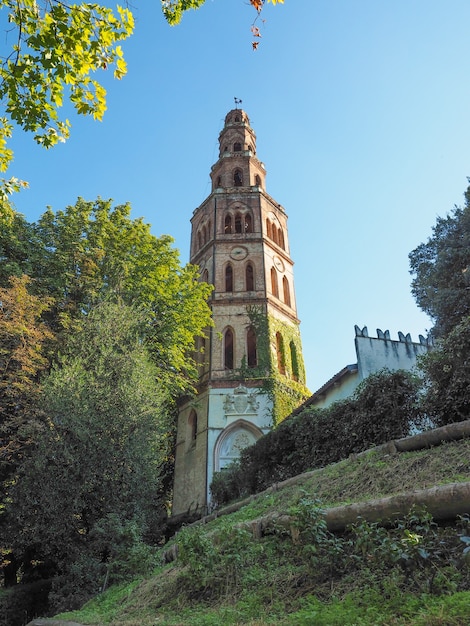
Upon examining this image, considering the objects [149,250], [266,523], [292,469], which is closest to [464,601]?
[266,523]

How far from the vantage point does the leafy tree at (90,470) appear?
37.9 feet

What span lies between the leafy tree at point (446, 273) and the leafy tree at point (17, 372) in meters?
12.7

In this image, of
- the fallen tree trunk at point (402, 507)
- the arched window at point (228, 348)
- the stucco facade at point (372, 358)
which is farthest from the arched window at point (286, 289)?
the fallen tree trunk at point (402, 507)

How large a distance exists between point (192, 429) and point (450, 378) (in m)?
15.9

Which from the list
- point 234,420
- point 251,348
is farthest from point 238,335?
point 234,420

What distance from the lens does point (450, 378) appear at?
351 inches

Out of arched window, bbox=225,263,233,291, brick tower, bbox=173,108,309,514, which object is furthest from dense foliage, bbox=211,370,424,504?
arched window, bbox=225,263,233,291

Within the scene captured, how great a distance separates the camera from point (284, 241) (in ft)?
98.3

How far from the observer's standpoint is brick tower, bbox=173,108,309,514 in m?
21.4

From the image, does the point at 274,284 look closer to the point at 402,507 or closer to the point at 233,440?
the point at 233,440

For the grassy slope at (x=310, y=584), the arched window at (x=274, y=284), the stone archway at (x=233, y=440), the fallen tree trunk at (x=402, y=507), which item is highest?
the arched window at (x=274, y=284)

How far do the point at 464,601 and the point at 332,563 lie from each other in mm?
1653

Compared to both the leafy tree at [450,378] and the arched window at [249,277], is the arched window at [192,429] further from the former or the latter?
the leafy tree at [450,378]

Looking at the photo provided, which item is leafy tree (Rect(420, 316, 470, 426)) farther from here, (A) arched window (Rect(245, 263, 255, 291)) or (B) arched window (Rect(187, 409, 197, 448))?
(A) arched window (Rect(245, 263, 255, 291))
